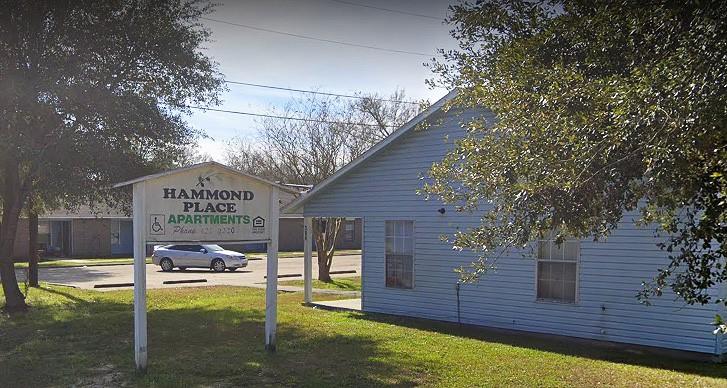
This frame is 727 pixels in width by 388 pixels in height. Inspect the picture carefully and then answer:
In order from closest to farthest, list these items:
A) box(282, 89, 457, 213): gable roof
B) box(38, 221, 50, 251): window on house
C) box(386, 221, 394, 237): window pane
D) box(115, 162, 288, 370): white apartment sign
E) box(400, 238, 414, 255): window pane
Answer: box(115, 162, 288, 370): white apartment sign < box(282, 89, 457, 213): gable roof < box(400, 238, 414, 255): window pane < box(386, 221, 394, 237): window pane < box(38, 221, 50, 251): window on house

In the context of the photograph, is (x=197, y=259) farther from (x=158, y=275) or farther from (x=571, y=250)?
(x=571, y=250)

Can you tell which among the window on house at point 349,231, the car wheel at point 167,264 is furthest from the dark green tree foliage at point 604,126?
the window on house at point 349,231

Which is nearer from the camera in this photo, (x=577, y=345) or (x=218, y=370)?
(x=218, y=370)

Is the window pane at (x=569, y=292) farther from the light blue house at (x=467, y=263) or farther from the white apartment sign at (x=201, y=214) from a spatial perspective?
the white apartment sign at (x=201, y=214)

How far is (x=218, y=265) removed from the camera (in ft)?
103

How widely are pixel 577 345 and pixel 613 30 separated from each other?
705 centimetres

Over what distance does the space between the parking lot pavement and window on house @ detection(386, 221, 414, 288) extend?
9.26 m

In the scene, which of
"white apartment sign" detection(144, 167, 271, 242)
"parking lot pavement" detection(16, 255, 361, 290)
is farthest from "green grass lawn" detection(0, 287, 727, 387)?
"parking lot pavement" detection(16, 255, 361, 290)

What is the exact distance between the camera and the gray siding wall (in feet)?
36.4

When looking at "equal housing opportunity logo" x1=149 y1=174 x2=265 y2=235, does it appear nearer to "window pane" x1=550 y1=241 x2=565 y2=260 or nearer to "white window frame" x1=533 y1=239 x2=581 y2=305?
"white window frame" x1=533 y1=239 x2=581 y2=305

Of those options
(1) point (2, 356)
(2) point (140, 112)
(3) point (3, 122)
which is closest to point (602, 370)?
(1) point (2, 356)

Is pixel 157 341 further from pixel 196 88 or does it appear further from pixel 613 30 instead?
pixel 613 30

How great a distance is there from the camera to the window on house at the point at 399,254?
579 inches

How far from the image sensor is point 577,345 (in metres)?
11.4
